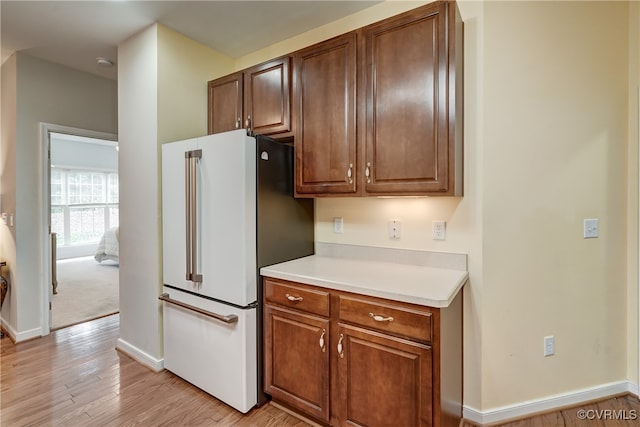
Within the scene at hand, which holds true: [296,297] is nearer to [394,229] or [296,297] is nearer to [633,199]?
[394,229]

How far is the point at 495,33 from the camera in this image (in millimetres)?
1843

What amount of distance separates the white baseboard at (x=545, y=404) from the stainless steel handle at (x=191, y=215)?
76.6 inches

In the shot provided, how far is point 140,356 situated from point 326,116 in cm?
244

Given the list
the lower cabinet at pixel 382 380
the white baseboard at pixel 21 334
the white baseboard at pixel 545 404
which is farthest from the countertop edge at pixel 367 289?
the white baseboard at pixel 21 334

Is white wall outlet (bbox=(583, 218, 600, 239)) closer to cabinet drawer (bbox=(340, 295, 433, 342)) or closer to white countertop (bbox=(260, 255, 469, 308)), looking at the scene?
white countertop (bbox=(260, 255, 469, 308))

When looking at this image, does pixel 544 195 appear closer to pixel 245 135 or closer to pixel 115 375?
pixel 245 135

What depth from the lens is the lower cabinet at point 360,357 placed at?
143 cm

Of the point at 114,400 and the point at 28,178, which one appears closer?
the point at 114,400

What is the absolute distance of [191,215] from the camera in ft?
6.93

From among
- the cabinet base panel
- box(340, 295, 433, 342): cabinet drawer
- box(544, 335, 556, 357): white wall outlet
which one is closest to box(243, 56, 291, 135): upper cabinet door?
box(340, 295, 433, 342): cabinet drawer

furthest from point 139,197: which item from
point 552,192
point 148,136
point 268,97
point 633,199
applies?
point 633,199

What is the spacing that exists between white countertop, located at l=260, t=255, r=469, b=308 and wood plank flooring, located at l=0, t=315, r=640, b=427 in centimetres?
91

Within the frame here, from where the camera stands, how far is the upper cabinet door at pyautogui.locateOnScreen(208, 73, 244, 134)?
8.34 feet

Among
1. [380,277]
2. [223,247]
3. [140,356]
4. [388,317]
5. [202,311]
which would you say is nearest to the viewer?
[388,317]
